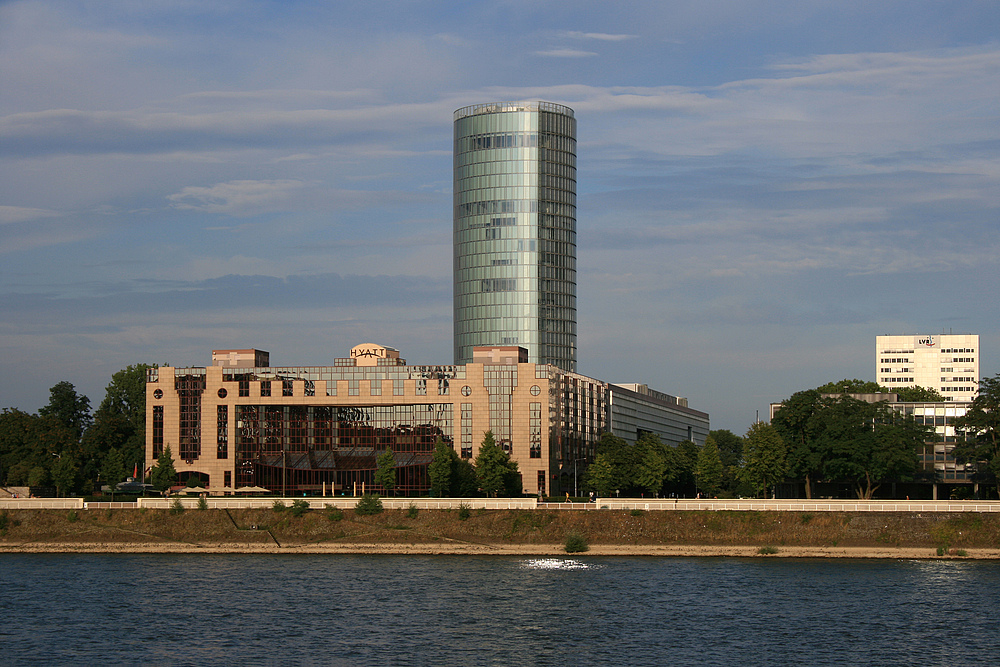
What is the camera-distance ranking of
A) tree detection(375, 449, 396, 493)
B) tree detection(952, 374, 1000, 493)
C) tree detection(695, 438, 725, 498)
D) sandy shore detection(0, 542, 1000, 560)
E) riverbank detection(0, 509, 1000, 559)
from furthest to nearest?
tree detection(695, 438, 725, 498)
tree detection(375, 449, 396, 493)
tree detection(952, 374, 1000, 493)
riverbank detection(0, 509, 1000, 559)
sandy shore detection(0, 542, 1000, 560)

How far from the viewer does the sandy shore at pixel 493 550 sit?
382 feet

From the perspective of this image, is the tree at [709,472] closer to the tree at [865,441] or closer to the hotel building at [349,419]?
the tree at [865,441]

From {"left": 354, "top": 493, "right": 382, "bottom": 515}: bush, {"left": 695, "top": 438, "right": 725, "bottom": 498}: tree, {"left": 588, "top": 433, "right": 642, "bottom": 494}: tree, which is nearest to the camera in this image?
{"left": 354, "top": 493, "right": 382, "bottom": 515}: bush

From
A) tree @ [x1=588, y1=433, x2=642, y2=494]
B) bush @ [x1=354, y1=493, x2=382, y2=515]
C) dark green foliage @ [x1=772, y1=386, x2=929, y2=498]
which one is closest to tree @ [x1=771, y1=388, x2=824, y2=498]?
dark green foliage @ [x1=772, y1=386, x2=929, y2=498]

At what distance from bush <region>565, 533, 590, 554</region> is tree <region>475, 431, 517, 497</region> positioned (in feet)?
116

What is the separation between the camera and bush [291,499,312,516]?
12950cm

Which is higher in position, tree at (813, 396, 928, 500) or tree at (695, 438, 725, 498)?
tree at (813, 396, 928, 500)

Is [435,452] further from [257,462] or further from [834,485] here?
[834,485]

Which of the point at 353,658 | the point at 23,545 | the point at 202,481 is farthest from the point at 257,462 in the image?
the point at 353,658

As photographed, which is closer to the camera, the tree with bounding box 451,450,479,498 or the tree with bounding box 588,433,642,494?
the tree with bounding box 451,450,479,498

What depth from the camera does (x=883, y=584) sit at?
9525 centimetres

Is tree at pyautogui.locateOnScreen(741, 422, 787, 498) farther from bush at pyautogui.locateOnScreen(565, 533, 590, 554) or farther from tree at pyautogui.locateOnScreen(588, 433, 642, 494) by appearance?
bush at pyautogui.locateOnScreen(565, 533, 590, 554)

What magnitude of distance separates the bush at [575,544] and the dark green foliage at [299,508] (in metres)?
28.9

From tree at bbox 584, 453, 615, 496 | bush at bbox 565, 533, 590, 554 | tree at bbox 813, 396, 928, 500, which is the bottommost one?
bush at bbox 565, 533, 590, 554
